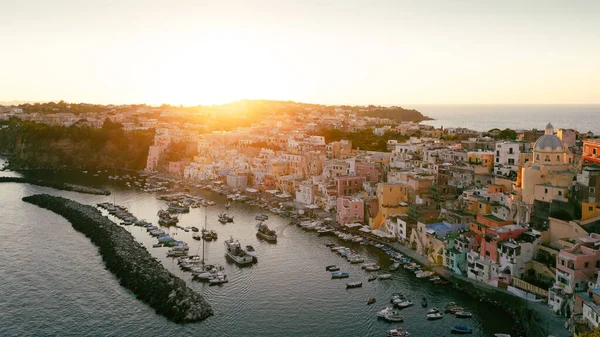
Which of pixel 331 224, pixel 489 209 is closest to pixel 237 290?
pixel 331 224

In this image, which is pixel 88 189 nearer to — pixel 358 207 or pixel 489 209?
pixel 358 207

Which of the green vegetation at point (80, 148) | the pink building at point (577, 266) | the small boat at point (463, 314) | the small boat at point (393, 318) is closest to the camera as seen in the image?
the pink building at point (577, 266)

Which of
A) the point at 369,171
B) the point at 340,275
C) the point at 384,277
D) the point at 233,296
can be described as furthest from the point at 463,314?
the point at 369,171

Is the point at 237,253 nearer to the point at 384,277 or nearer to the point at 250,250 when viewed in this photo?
the point at 250,250

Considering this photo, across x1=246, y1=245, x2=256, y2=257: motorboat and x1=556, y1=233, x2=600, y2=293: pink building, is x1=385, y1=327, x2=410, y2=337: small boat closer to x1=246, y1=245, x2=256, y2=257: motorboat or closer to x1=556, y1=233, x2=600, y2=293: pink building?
x1=556, y1=233, x2=600, y2=293: pink building

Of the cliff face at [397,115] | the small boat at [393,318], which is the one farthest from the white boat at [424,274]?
the cliff face at [397,115]

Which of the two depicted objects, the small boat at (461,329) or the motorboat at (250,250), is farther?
the motorboat at (250,250)

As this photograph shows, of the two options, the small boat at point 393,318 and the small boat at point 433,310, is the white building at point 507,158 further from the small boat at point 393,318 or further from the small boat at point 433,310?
the small boat at point 393,318
